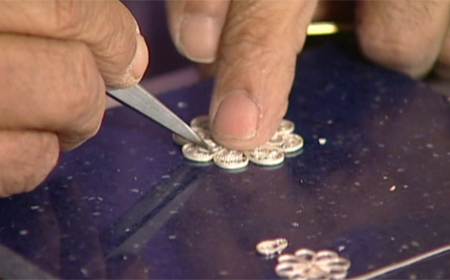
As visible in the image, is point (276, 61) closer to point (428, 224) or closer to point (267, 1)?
point (267, 1)

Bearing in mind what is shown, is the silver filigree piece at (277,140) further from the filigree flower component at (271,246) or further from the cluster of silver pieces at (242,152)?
the filigree flower component at (271,246)

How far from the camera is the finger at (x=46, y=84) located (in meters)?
0.58

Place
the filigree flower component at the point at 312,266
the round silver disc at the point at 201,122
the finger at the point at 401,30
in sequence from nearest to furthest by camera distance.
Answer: the filigree flower component at the point at 312,266 < the round silver disc at the point at 201,122 < the finger at the point at 401,30

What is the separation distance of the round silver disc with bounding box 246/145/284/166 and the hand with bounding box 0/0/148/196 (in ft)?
0.38

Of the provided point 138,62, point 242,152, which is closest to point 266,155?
point 242,152

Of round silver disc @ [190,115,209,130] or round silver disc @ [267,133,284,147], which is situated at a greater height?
round silver disc @ [267,133,284,147]

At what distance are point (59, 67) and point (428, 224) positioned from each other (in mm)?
273

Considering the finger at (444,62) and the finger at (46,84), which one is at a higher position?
the finger at (46,84)

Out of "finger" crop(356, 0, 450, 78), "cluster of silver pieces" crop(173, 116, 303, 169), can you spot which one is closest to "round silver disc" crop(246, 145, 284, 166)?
"cluster of silver pieces" crop(173, 116, 303, 169)

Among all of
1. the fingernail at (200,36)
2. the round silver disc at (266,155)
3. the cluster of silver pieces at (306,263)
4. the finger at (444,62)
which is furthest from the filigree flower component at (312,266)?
the finger at (444,62)

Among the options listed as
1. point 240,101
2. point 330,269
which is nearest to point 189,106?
point 240,101

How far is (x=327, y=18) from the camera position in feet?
3.40

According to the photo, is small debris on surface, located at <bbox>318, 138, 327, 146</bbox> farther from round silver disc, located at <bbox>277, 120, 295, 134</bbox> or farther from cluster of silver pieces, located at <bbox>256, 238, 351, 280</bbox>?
cluster of silver pieces, located at <bbox>256, 238, 351, 280</bbox>

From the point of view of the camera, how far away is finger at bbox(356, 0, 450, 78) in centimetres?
90
